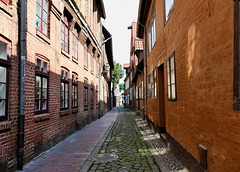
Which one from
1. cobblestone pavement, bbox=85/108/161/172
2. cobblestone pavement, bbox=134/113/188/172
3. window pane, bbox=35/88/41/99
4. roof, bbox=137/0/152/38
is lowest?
cobblestone pavement, bbox=85/108/161/172

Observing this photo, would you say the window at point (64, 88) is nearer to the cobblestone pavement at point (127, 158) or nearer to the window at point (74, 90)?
the window at point (74, 90)

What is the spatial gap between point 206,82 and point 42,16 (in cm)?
558

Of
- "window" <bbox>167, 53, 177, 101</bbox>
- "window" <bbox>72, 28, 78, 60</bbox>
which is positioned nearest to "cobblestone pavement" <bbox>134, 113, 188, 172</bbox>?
"window" <bbox>167, 53, 177, 101</bbox>

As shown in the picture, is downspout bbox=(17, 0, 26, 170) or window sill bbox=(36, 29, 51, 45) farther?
window sill bbox=(36, 29, 51, 45)

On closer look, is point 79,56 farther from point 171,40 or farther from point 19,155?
point 19,155

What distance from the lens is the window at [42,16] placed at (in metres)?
6.41

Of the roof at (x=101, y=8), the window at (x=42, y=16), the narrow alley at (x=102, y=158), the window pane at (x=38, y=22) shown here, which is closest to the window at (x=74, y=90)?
the narrow alley at (x=102, y=158)

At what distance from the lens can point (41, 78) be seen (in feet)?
21.4

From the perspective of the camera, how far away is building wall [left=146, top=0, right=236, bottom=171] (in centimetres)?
269

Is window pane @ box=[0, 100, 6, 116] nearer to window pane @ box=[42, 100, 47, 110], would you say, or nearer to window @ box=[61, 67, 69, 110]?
window pane @ box=[42, 100, 47, 110]

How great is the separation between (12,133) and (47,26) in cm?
401

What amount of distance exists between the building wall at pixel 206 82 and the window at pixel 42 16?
13.6 ft

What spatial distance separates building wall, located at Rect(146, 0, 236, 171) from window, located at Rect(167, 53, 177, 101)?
39 cm

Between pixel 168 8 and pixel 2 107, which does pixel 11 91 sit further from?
pixel 168 8
